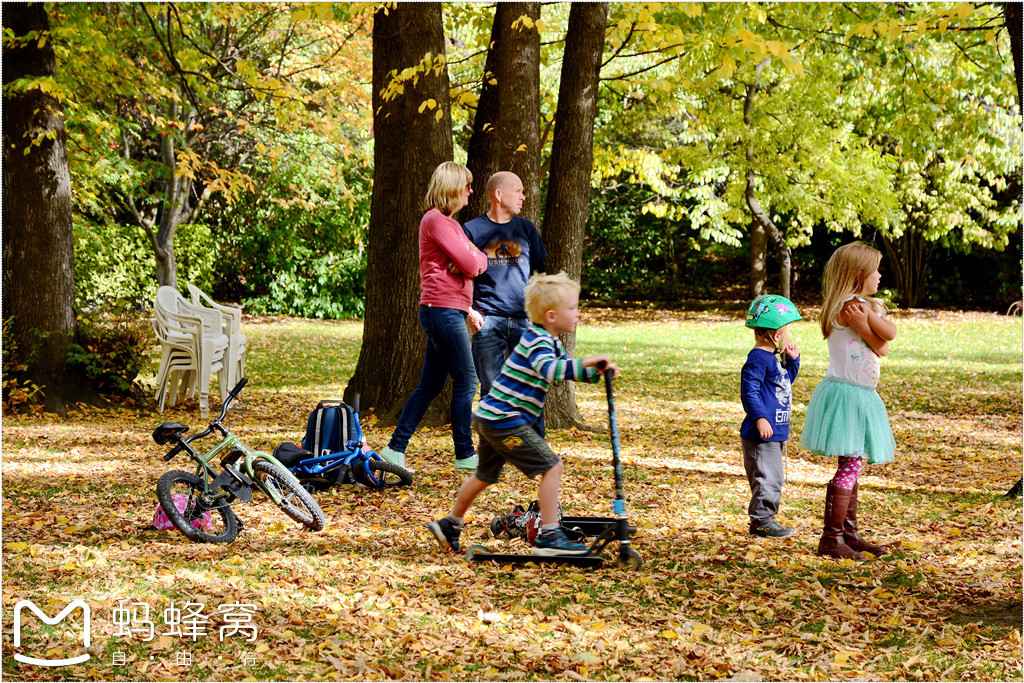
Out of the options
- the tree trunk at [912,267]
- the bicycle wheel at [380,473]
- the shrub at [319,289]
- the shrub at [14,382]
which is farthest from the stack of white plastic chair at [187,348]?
the tree trunk at [912,267]

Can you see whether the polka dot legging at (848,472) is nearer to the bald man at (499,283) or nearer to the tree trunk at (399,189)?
the bald man at (499,283)

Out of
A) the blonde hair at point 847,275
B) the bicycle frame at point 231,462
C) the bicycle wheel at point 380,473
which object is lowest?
the bicycle wheel at point 380,473

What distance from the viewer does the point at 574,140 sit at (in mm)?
7906

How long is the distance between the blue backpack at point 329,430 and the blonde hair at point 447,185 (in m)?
1.41

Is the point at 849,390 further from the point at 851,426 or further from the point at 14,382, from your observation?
the point at 14,382

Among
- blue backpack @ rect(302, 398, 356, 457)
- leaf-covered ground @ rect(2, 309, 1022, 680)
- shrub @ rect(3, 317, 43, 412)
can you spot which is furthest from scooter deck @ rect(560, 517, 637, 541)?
shrub @ rect(3, 317, 43, 412)

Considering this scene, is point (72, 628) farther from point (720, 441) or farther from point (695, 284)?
point (695, 284)

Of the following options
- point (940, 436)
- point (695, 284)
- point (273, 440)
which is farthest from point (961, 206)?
point (273, 440)

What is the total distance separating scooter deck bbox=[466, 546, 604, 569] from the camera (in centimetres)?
442

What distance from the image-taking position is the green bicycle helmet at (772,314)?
4.83 metres

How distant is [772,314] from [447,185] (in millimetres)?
2036

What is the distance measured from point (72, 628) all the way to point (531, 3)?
567 cm

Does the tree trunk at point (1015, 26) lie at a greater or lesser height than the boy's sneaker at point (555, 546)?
greater

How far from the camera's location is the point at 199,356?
29.4 ft
